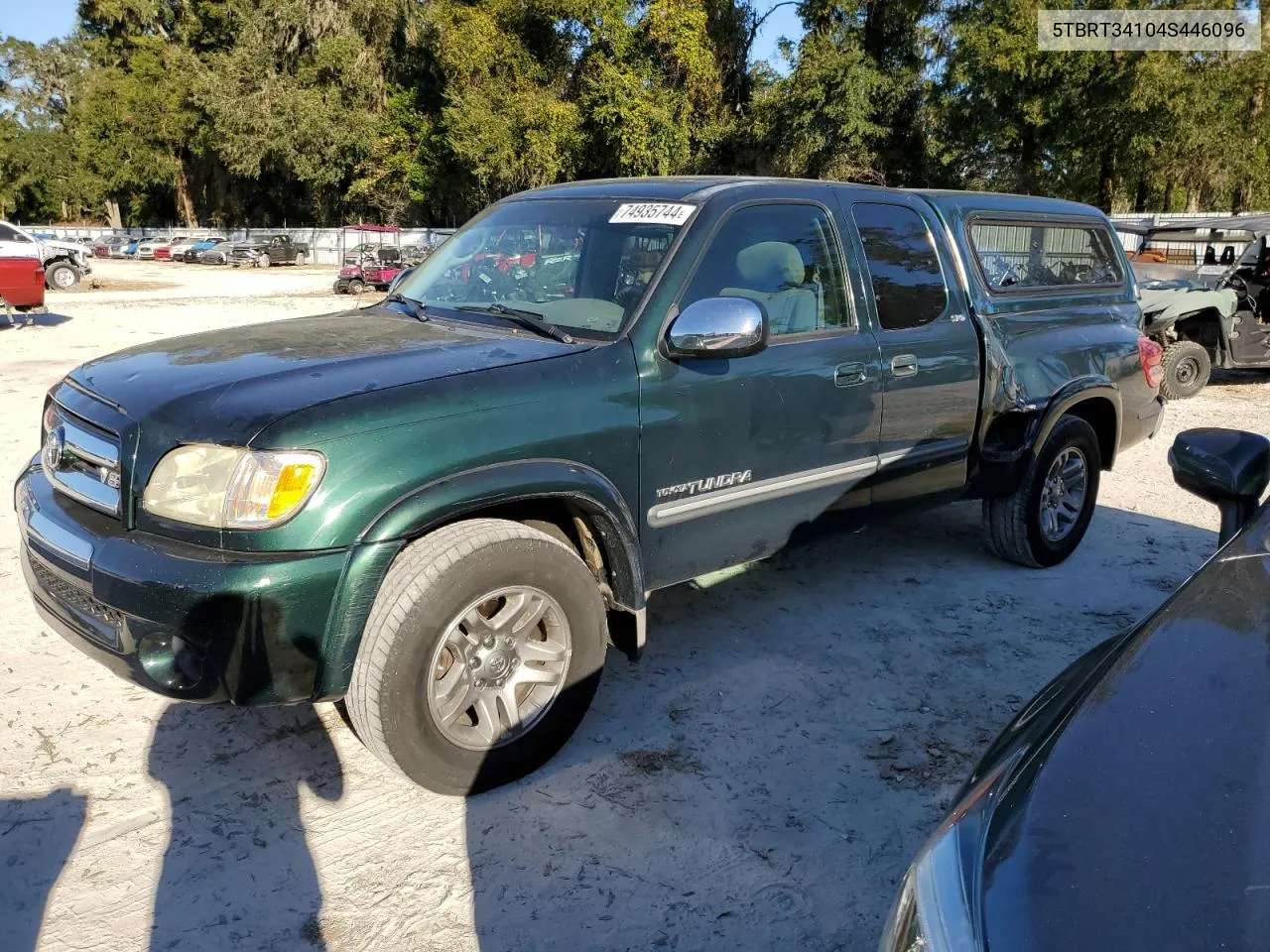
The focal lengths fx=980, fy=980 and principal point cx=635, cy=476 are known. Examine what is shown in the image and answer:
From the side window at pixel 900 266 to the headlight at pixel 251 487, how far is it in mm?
2555

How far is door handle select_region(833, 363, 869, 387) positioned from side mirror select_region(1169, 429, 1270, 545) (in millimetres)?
1453

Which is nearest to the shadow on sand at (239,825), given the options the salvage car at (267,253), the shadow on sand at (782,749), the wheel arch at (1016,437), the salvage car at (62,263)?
the shadow on sand at (782,749)

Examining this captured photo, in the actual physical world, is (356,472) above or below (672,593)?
above

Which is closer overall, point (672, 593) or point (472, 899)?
point (472, 899)

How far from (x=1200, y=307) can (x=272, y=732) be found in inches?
419

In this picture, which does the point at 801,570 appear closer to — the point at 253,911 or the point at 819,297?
the point at 819,297

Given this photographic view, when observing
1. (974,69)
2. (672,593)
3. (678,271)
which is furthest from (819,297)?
(974,69)

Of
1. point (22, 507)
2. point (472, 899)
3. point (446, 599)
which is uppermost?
point (22, 507)

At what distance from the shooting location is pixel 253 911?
2.64 m

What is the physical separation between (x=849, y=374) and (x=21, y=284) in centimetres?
1571

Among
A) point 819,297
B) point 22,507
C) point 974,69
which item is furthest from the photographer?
point 974,69

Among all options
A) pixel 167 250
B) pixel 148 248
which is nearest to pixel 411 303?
pixel 167 250

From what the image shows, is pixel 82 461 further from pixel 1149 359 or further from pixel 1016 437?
pixel 1149 359

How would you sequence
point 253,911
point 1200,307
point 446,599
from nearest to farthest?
1. point 253,911
2. point 446,599
3. point 1200,307
